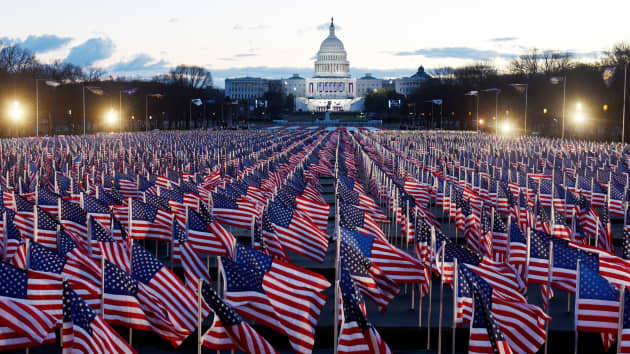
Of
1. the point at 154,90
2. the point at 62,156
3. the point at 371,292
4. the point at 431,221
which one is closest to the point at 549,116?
the point at 154,90

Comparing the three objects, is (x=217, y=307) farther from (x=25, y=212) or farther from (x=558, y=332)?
(x=25, y=212)

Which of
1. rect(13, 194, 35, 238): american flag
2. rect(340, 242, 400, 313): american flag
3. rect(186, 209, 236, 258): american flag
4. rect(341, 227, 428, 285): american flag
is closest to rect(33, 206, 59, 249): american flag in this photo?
rect(13, 194, 35, 238): american flag

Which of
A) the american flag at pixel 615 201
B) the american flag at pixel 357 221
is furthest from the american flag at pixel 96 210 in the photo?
the american flag at pixel 615 201

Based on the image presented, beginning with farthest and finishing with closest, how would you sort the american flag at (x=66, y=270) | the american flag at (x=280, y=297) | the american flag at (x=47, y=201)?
the american flag at (x=47, y=201) → the american flag at (x=66, y=270) → the american flag at (x=280, y=297)

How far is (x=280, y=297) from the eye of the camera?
8422mm

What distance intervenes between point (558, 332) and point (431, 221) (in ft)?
14.3

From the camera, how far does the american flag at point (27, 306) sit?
7.28 meters

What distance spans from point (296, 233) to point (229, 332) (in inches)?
221

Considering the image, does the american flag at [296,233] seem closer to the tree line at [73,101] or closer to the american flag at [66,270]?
the american flag at [66,270]

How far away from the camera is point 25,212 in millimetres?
14359

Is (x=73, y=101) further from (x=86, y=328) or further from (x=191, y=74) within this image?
(x=86, y=328)

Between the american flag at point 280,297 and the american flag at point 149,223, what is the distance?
5388 millimetres

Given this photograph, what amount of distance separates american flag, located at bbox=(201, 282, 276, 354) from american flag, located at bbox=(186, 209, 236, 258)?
4659mm

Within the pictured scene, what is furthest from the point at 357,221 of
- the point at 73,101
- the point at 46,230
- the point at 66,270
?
the point at 73,101
